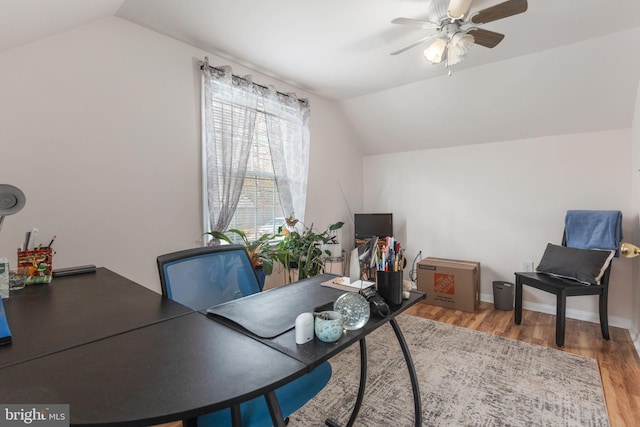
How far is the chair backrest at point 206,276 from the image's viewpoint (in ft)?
4.12

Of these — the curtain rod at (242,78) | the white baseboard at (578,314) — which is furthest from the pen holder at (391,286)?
the white baseboard at (578,314)

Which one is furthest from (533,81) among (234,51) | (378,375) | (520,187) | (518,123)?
(378,375)

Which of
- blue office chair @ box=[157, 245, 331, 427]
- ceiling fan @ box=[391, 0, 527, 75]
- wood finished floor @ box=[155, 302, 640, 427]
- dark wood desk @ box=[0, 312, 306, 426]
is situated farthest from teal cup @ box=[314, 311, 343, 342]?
ceiling fan @ box=[391, 0, 527, 75]

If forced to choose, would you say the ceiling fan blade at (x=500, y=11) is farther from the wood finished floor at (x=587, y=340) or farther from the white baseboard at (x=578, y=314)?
the white baseboard at (x=578, y=314)

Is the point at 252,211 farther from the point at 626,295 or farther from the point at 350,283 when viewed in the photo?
the point at 626,295

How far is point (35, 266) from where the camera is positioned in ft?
4.43

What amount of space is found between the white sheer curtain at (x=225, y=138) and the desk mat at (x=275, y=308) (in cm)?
145

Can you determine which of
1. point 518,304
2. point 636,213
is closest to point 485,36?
point 636,213

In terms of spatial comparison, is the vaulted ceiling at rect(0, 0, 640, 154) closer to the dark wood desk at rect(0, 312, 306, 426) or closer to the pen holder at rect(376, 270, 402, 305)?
the dark wood desk at rect(0, 312, 306, 426)

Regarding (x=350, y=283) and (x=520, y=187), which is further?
(x=520, y=187)

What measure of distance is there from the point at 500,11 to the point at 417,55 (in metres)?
0.90

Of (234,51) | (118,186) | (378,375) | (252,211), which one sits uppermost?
(234,51)

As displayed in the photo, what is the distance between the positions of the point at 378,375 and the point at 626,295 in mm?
2579

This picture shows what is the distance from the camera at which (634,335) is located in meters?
2.46
